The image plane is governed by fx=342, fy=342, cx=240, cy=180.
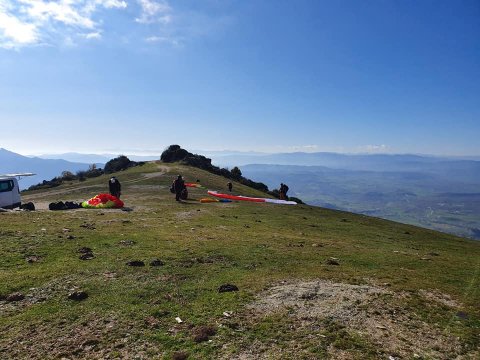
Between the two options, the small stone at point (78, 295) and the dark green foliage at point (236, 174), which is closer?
the small stone at point (78, 295)

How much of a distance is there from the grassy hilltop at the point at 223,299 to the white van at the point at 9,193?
42.1ft

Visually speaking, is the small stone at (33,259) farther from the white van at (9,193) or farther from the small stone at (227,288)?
the white van at (9,193)

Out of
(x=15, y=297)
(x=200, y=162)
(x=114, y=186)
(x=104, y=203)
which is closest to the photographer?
(x=15, y=297)

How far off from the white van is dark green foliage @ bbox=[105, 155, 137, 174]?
61.5 meters

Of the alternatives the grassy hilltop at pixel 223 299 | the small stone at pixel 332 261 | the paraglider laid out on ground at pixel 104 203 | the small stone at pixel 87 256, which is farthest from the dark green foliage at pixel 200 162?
the small stone at pixel 87 256

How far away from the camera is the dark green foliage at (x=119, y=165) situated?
3829 inches

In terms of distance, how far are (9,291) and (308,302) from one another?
10.9m

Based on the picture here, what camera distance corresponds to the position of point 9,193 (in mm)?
34500

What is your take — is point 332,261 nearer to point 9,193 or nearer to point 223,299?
point 223,299

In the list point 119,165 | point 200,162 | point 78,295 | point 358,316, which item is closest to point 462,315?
point 358,316

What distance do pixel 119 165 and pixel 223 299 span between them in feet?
308

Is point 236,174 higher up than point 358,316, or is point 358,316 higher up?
point 236,174

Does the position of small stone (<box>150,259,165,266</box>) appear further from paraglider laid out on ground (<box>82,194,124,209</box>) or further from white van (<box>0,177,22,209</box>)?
white van (<box>0,177,22,209</box>)

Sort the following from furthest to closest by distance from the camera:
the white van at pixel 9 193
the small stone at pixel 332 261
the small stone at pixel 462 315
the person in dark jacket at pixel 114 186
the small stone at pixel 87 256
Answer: the person in dark jacket at pixel 114 186 → the white van at pixel 9 193 → the small stone at pixel 332 261 → the small stone at pixel 87 256 → the small stone at pixel 462 315
